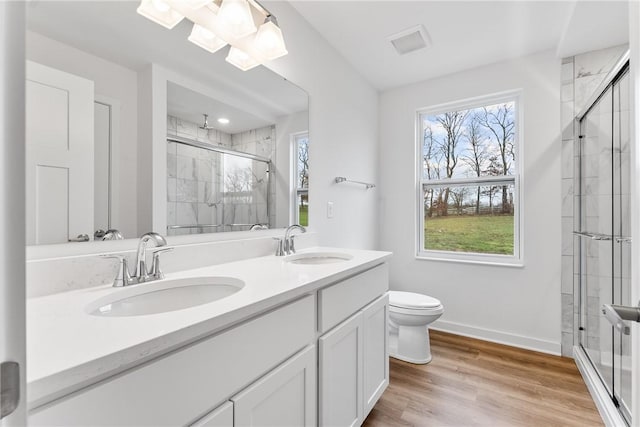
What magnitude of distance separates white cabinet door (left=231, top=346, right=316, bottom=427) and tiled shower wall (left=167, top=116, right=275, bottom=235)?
72 centimetres

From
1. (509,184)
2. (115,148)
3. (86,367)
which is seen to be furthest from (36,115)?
(509,184)

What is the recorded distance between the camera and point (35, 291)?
827 millimetres

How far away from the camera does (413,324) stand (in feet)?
6.93

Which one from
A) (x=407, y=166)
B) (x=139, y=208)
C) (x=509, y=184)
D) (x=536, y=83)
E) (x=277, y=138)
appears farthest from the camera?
(x=407, y=166)

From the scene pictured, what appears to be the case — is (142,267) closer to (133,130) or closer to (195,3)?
(133,130)

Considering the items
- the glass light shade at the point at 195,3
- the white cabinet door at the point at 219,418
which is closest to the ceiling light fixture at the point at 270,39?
the glass light shade at the point at 195,3

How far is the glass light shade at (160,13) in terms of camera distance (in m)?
1.12

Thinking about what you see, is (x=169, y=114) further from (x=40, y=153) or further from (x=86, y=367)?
(x=86, y=367)

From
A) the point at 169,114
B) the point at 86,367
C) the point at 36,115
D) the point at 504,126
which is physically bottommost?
the point at 86,367

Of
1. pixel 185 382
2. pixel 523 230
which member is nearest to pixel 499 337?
pixel 523 230

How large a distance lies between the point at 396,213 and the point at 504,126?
3.88ft

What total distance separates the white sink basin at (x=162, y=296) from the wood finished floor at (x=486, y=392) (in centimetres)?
111

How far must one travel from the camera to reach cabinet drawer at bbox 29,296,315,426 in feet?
1.60

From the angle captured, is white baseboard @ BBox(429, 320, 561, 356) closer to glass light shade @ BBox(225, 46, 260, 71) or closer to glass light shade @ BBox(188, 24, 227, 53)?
glass light shade @ BBox(225, 46, 260, 71)
